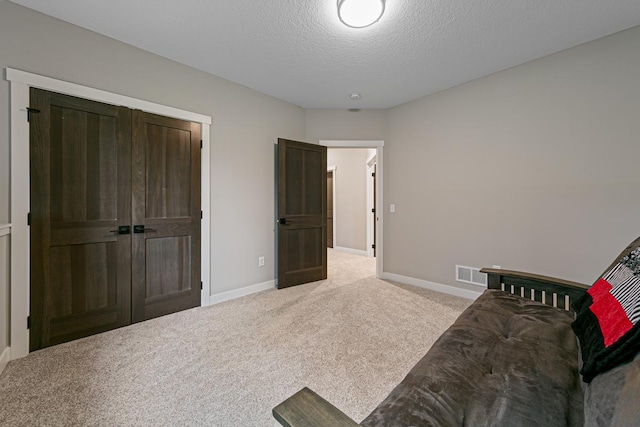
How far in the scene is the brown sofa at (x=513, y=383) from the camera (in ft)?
2.29

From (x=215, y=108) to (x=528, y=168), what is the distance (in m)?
3.50

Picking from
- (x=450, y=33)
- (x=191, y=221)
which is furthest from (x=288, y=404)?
(x=450, y=33)

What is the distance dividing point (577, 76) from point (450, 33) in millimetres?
1302

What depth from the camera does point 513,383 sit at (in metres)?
0.90

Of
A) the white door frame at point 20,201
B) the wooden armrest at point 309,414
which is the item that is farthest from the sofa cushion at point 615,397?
the white door frame at point 20,201

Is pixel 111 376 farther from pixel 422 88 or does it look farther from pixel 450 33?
pixel 422 88

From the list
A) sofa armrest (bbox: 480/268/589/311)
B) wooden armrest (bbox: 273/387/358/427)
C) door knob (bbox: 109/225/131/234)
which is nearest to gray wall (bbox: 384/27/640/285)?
sofa armrest (bbox: 480/268/589/311)

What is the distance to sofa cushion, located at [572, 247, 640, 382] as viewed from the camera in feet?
2.50

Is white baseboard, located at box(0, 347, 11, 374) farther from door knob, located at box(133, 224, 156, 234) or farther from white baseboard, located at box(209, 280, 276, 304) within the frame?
white baseboard, located at box(209, 280, 276, 304)

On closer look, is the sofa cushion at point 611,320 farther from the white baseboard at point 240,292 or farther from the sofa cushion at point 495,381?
the white baseboard at point 240,292

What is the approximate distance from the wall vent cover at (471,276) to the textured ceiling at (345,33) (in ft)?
7.45

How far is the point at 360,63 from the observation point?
2736mm

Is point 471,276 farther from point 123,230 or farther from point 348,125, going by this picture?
point 123,230

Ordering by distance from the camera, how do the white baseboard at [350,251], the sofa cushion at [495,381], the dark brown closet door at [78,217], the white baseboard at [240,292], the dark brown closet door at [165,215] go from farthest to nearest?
the white baseboard at [350,251] < the white baseboard at [240,292] < the dark brown closet door at [165,215] < the dark brown closet door at [78,217] < the sofa cushion at [495,381]
